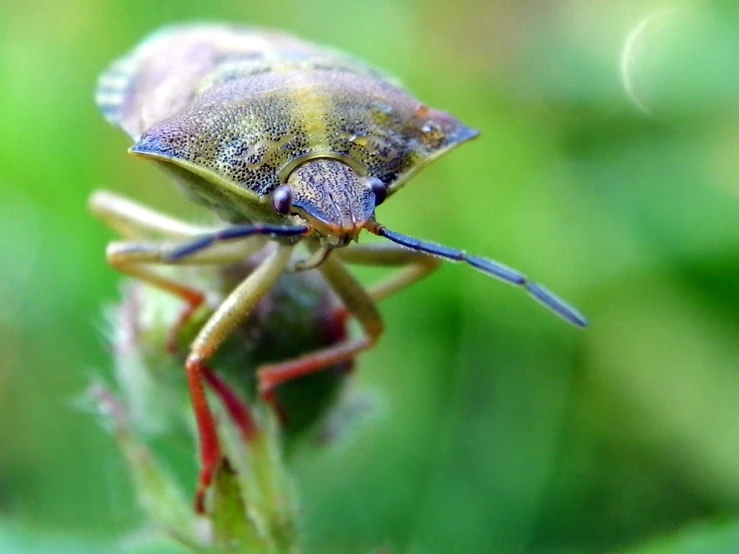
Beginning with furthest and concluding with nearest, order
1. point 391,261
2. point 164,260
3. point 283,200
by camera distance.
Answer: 1. point 391,261
2. point 164,260
3. point 283,200

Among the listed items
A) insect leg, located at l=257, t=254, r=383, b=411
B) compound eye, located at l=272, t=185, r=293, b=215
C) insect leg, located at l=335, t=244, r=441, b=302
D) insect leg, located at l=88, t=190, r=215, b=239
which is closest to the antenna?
compound eye, located at l=272, t=185, r=293, b=215

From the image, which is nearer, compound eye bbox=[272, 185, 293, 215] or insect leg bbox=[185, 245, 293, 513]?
compound eye bbox=[272, 185, 293, 215]

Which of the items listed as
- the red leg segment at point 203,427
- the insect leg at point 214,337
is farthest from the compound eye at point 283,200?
the red leg segment at point 203,427

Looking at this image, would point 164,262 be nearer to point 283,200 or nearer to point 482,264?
point 283,200

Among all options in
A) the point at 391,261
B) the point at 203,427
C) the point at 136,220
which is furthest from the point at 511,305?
the point at 203,427

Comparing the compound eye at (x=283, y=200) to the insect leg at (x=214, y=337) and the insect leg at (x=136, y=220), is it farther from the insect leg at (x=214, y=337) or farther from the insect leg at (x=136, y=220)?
the insect leg at (x=136, y=220)

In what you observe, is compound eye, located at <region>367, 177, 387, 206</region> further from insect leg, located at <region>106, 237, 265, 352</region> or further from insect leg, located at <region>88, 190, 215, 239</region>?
insect leg, located at <region>88, 190, 215, 239</region>
